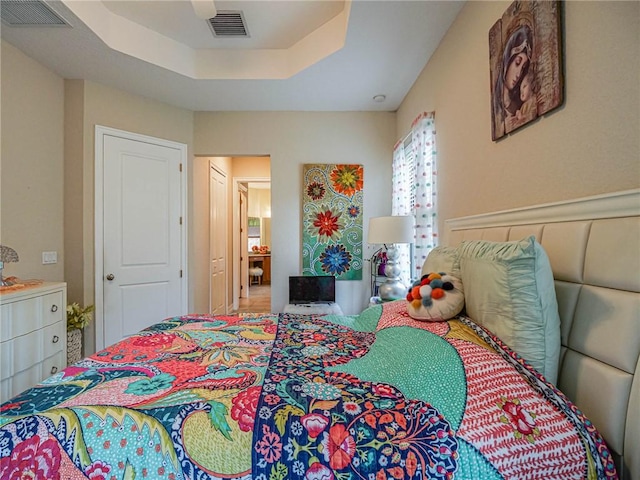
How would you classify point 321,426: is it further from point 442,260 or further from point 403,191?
point 403,191

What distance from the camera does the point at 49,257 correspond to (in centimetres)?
271

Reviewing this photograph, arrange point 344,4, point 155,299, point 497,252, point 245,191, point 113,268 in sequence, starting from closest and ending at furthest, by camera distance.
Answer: point 497,252, point 344,4, point 113,268, point 155,299, point 245,191

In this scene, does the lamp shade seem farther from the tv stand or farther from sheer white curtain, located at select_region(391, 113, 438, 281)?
the tv stand

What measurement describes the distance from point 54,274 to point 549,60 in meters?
3.88

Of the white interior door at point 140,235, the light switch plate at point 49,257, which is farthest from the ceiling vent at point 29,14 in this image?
the light switch plate at point 49,257

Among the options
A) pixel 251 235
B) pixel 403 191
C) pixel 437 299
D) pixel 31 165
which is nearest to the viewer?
pixel 437 299

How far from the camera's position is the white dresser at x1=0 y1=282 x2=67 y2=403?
1.79 metres

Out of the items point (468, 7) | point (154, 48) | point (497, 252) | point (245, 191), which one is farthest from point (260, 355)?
point (245, 191)

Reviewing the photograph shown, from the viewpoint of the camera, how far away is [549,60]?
1.16 m

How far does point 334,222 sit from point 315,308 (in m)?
1.04

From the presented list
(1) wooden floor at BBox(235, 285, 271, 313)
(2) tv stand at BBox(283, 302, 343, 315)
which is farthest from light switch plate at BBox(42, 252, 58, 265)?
(1) wooden floor at BBox(235, 285, 271, 313)

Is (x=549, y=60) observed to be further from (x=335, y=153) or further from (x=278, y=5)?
(x=335, y=153)

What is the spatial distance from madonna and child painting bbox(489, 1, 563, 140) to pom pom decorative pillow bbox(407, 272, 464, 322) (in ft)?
2.61

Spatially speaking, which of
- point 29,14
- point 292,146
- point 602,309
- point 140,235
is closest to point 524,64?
point 602,309
